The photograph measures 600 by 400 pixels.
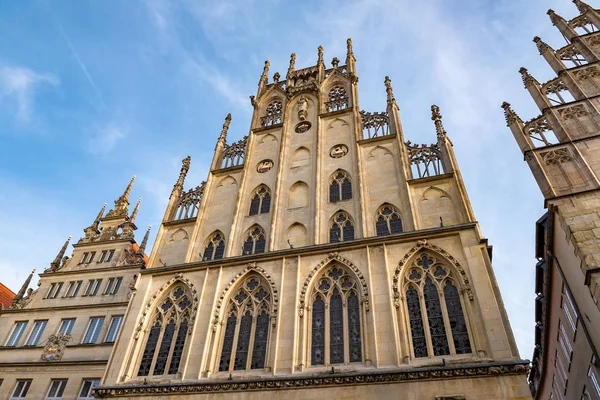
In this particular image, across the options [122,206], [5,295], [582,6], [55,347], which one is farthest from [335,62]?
[5,295]

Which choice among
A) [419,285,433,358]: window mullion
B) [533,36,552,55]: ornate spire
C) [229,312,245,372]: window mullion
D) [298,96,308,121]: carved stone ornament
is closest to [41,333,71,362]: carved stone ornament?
[229,312,245,372]: window mullion

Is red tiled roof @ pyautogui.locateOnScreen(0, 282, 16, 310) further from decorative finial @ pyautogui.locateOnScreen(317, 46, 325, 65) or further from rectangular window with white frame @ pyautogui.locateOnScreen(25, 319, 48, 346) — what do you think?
decorative finial @ pyautogui.locateOnScreen(317, 46, 325, 65)

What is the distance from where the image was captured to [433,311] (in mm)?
12297

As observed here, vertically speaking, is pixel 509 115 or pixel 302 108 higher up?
pixel 302 108

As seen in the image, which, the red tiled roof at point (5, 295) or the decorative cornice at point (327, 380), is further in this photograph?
the red tiled roof at point (5, 295)

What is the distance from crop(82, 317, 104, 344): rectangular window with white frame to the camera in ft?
59.6

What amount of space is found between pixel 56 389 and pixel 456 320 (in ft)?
52.6

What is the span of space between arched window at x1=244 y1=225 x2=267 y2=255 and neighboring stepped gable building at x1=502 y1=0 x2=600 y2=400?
31.8 ft

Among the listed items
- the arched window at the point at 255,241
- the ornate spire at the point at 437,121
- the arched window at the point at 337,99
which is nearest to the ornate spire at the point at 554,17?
the ornate spire at the point at 437,121

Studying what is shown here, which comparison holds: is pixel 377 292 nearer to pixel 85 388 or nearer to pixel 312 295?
pixel 312 295

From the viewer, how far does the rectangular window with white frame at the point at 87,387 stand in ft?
53.7

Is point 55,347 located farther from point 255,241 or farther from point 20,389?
point 255,241

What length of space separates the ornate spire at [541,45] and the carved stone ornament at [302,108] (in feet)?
38.1

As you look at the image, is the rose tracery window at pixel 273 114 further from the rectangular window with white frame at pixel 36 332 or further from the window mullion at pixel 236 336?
the rectangular window with white frame at pixel 36 332
